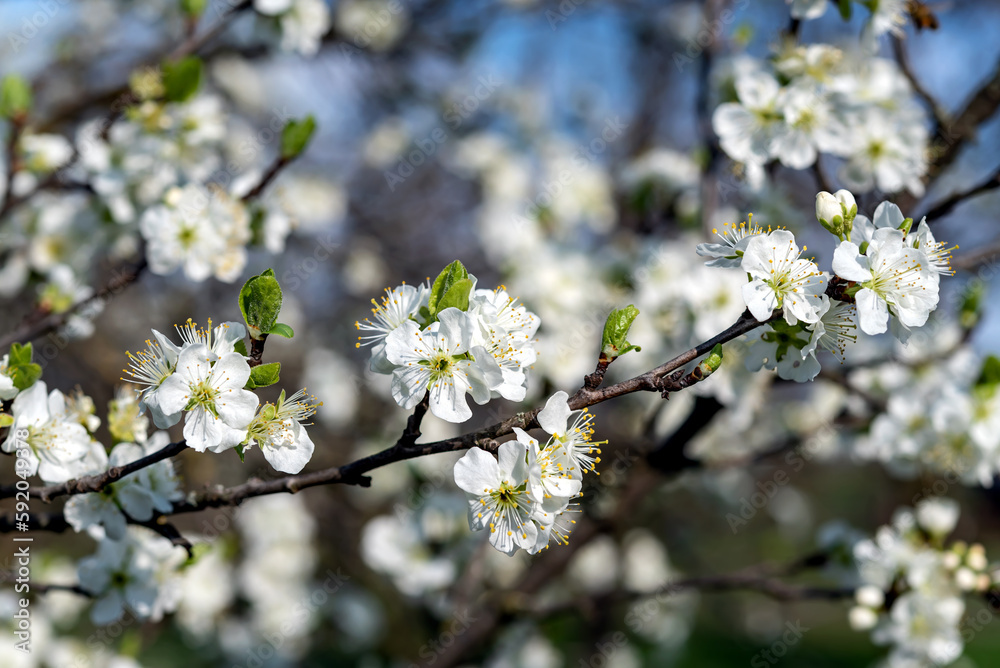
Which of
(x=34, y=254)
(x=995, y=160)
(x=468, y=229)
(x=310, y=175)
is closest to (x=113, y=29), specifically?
(x=310, y=175)

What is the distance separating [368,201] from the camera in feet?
19.2

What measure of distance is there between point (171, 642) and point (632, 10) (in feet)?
23.5

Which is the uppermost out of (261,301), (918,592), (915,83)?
(261,301)

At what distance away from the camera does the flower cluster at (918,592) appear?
7.00ft

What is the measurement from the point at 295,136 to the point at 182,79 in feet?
1.70

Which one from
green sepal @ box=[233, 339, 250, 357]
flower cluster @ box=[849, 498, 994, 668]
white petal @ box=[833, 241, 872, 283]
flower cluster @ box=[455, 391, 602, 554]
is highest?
green sepal @ box=[233, 339, 250, 357]

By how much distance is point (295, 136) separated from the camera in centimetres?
215

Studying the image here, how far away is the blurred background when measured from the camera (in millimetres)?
2688

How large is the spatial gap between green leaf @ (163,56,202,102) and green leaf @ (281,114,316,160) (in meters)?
0.45

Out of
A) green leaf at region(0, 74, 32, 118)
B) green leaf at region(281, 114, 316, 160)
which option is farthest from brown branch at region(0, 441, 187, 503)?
green leaf at region(0, 74, 32, 118)

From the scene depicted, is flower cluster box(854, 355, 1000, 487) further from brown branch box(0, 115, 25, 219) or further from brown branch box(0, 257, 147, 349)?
brown branch box(0, 115, 25, 219)

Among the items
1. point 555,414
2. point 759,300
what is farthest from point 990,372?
point 555,414
